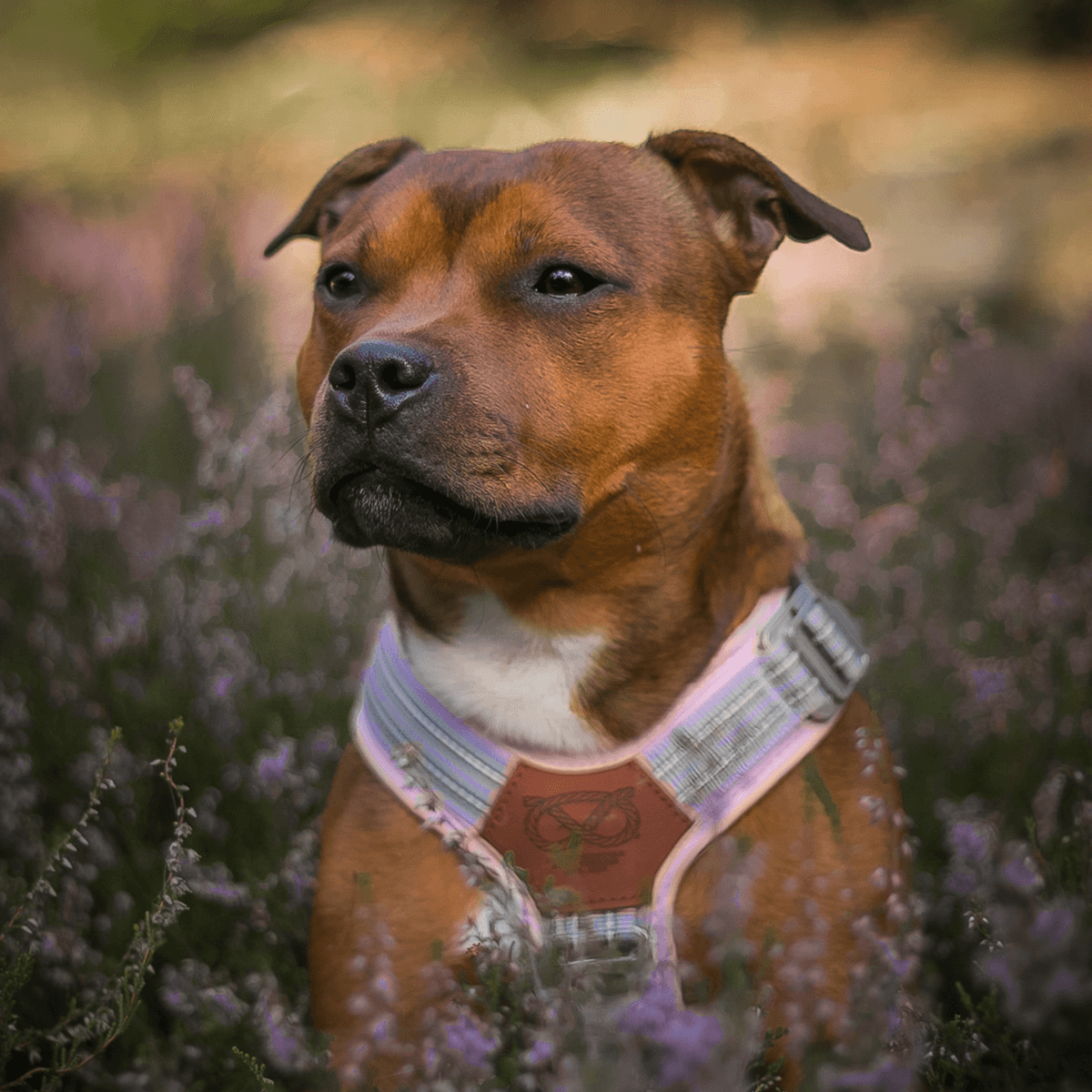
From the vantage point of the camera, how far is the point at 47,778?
3.15m

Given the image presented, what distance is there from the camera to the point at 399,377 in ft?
6.43

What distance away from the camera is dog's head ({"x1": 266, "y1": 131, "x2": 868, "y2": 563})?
2.01 metres

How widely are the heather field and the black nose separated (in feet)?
2.37

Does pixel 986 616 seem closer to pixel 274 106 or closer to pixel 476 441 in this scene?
pixel 476 441

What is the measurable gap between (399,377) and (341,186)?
1311 mm

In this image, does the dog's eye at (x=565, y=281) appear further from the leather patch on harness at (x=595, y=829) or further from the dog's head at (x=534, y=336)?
→ the leather patch on harness at (x=595, y=829)

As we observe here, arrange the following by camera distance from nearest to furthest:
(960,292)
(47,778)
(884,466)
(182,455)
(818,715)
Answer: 1. (818,715)
2. (47,778)
3. (884,466)
4. (182,455)
5. (960,292)

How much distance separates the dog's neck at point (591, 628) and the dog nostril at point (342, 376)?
514 millimetres

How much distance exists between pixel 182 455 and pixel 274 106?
5.14m

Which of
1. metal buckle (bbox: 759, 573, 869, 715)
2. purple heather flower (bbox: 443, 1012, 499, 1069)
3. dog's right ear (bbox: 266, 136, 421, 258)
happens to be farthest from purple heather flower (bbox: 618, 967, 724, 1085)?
dog's right ear (bbox: 266, 136, 421, 258)

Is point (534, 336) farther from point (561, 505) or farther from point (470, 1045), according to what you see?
point (470, 1045)

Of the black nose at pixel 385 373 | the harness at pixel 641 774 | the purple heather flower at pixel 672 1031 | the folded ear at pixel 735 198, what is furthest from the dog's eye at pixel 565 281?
the purple heather flower at pixel 672 1031

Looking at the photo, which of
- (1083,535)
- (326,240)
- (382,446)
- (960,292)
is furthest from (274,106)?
(382,446)

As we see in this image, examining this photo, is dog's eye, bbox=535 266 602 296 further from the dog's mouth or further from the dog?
the dog's mouth
